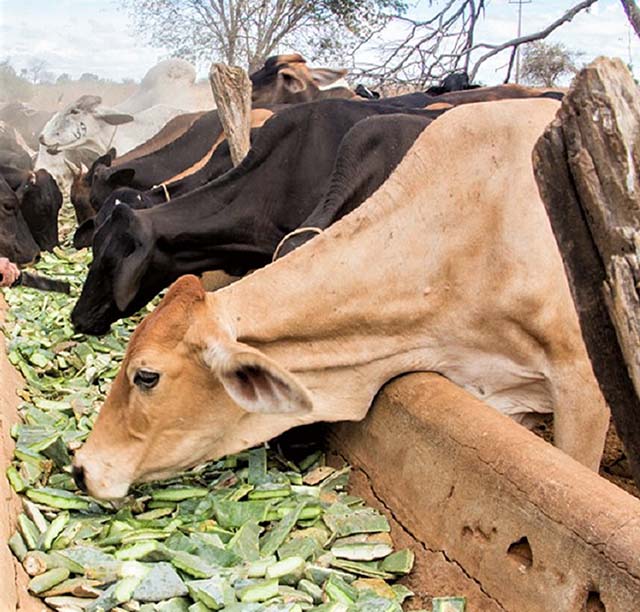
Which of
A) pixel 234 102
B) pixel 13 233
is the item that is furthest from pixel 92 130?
pixel 234 102

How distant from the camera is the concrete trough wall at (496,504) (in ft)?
6.94

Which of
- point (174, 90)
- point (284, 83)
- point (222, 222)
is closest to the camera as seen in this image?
point (222, 222)

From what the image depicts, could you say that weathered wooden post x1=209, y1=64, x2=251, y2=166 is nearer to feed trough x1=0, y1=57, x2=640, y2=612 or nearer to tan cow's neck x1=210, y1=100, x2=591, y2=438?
tan cow's neck x1=210, y1=100, x2=591, y2=438

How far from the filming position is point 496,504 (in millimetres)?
2475

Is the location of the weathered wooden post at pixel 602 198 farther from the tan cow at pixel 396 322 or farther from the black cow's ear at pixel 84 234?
the black cow's ear at pixel 84 234

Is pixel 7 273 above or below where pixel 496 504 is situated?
below

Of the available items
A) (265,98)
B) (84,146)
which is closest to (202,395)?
(265,98)

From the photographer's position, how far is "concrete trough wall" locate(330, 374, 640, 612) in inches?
83.3

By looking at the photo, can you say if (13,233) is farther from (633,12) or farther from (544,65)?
(544,65)

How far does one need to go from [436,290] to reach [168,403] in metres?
1.01

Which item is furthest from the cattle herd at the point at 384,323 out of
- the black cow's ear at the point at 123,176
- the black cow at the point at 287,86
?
the black cow at the point at 287,86

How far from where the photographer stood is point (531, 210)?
130 inches

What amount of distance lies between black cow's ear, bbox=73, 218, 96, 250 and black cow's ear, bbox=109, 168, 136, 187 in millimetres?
491

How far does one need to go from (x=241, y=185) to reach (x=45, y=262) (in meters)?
3.71
